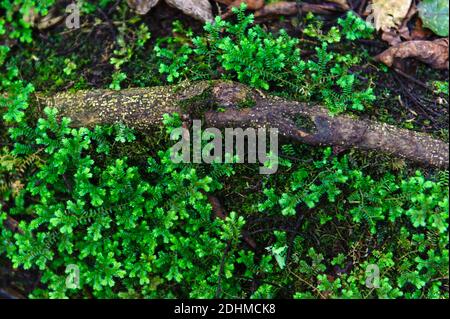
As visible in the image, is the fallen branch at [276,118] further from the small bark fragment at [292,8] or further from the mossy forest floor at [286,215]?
the small bark fragment at [292,8]

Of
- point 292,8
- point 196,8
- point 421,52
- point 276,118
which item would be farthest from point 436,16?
point 196,8

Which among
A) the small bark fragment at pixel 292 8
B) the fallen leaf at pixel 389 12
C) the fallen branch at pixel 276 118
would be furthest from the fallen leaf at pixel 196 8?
the fallen leaf at pixel 389 12

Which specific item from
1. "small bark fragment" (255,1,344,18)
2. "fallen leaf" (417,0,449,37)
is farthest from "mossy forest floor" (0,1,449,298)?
"fallen leaf" (417,0,449,37)

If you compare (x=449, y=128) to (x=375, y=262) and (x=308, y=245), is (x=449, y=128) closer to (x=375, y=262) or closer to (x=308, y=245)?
(x=375, y=262)

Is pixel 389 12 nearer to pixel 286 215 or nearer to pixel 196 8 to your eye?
pixel 196 8

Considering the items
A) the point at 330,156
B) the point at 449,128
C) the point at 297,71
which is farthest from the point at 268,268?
the point at 449,128

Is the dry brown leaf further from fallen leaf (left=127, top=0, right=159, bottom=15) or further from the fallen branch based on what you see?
fallen leaf (left=127, top=0, right=159, bottom=15)
